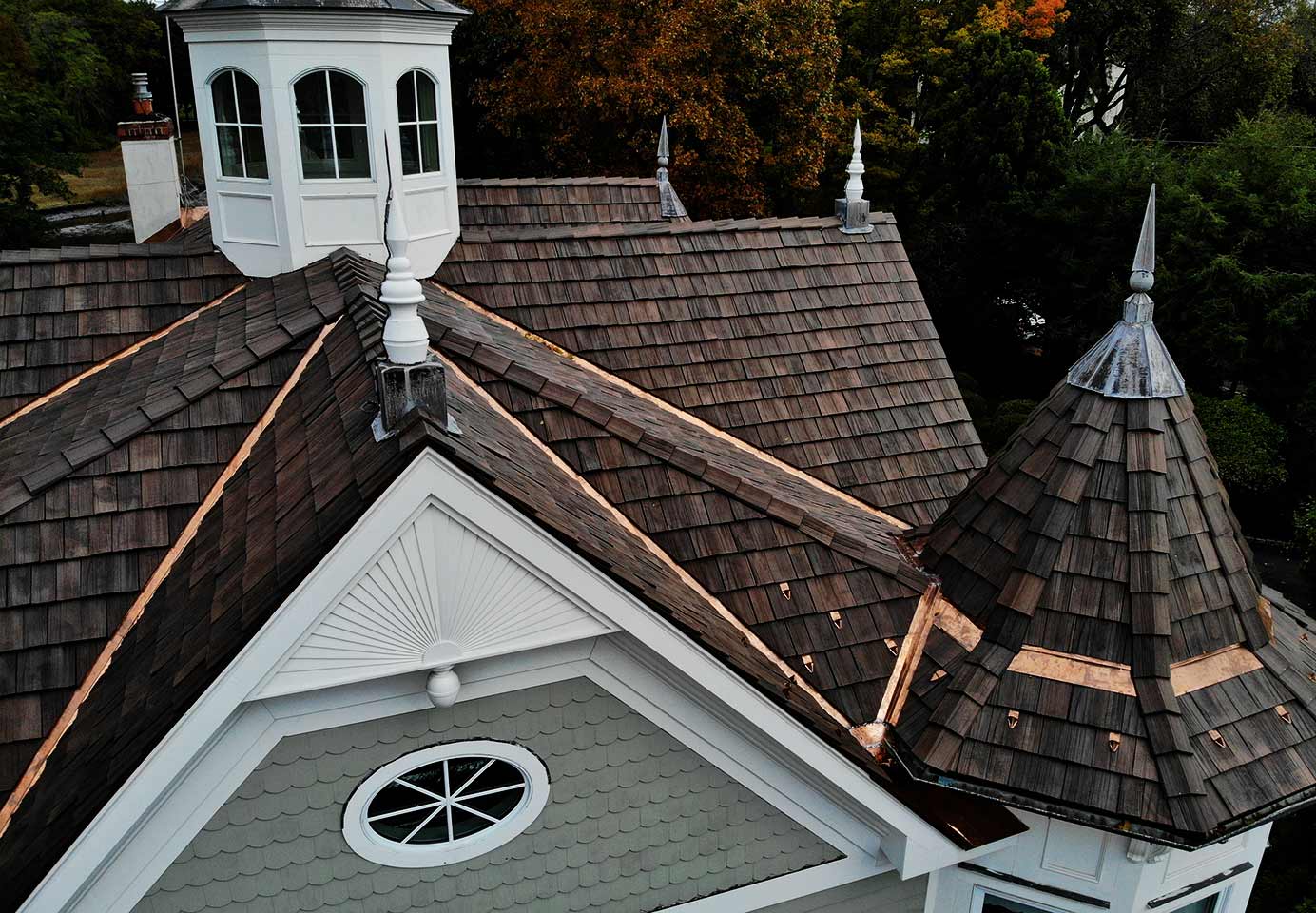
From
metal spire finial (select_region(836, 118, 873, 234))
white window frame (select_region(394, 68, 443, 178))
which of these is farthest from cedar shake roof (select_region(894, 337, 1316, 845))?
white window frame (select_region(394, 68, 443, 178))

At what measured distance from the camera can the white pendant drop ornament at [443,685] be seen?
4.62 meters

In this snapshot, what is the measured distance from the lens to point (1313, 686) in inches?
224

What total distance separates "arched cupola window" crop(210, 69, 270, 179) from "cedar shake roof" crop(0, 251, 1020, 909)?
5.05 ft

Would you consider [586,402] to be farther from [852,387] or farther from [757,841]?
[852,387]

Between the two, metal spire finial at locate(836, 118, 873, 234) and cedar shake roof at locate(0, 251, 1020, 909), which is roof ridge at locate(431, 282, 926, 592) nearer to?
cedar shake roof at locate(0, 251, 1020, 909)

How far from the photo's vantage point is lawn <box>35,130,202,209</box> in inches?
1647

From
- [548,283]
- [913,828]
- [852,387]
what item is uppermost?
[548,283]

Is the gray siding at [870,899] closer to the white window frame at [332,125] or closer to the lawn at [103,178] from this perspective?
the white window frame at [332,125]

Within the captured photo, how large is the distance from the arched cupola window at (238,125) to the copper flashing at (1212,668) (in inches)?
327

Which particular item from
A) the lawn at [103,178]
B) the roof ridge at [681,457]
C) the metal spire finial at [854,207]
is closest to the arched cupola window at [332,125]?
the roof ridge at [681,457]

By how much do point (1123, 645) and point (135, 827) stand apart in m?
5.24

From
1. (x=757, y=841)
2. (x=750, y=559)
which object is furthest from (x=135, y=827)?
(x=750, y=559)

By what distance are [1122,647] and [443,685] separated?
149 inches

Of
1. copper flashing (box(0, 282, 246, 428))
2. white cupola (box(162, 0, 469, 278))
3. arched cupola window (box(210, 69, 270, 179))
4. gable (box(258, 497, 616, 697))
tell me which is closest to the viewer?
gable (box(258, 497, 616, 697))
